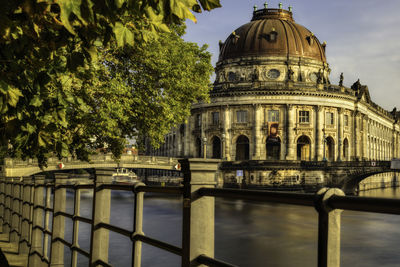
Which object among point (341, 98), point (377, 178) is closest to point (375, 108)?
point (377, 178)

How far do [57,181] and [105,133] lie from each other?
33.4 feet

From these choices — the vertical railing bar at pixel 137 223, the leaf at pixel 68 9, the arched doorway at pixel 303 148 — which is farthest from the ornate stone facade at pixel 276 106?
the leaf at pixel 68 9

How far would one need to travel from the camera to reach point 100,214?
5.76 metres

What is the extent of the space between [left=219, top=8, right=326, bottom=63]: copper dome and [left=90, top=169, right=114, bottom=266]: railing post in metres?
65.1

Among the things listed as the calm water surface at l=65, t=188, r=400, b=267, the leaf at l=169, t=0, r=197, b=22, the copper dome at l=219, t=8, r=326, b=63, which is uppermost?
the copper dome at l=219, t=8, r=326, b=63

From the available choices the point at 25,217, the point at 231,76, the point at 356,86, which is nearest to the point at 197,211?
the point at 25,217

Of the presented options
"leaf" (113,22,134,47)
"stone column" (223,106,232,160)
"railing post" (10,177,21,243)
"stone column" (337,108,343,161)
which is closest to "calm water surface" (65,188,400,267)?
"railing post" (10,177,21,243)

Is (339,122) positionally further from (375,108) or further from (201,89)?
(201,89)

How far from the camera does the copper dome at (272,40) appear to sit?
69.2 m

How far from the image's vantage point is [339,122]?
66.9 meters

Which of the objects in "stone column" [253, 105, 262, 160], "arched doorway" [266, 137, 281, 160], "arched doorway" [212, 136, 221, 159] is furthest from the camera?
"arched doorway" [212, 136, 221, 159]

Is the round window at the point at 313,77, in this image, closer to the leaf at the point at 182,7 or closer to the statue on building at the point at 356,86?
the statue on building at the point at 356,86

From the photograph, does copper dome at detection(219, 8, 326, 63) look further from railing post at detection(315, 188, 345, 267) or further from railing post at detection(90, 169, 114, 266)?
railing post at detection(315, 188, 345, 267)

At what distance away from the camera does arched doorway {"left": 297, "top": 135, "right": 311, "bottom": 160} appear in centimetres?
6719
